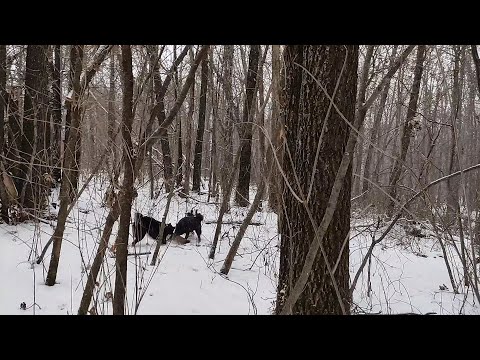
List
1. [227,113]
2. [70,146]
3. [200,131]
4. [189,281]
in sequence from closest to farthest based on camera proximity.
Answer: [70,146], [189,281], [227,113], [200,131]

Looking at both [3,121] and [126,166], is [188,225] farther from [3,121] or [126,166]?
[126,166]

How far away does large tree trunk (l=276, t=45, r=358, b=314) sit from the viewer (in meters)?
2.51

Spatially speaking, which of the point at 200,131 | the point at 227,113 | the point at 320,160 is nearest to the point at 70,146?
the point at 320,160

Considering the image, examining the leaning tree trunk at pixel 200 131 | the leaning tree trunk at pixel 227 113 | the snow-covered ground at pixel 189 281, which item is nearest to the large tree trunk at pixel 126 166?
the snow-covered ground at pixel 189 281

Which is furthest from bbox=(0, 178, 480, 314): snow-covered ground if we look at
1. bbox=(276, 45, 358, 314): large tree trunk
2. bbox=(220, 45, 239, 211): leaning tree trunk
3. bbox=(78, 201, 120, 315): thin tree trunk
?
bbox=(220, 45, 239, 211): leaning tree trunk

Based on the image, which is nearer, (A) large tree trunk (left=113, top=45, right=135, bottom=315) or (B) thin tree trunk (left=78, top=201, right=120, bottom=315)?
(B) thin tree trunk (left=78, top=201, right=120, bottom=315)

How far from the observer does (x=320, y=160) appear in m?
2.52

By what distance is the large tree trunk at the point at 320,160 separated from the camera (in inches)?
99.0

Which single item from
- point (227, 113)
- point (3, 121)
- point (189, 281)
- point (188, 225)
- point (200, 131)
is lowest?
point (189, 281)

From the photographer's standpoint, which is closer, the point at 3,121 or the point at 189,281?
the point at 189,281

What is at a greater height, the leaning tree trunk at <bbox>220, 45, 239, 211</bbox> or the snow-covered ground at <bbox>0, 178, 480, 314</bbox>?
the leaning tree trunk at <bbox>220, 45, 239, 211</bbox>

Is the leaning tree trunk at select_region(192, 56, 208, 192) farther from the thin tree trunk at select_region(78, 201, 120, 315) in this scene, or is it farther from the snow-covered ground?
the thin tree trunk at select_region(78, 201, 120, 315)
